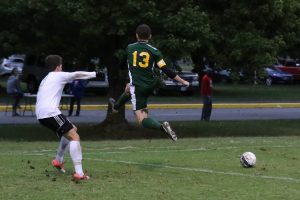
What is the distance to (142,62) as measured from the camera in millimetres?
11617

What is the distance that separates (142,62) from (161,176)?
2.00 metres

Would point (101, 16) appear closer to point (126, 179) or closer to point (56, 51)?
point (56, 51)

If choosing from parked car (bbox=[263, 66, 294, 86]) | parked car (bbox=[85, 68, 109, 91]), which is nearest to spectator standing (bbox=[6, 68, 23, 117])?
parked car (bbox=[85, 68, 109, 91])

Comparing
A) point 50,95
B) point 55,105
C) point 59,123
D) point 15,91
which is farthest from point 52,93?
point 15,91

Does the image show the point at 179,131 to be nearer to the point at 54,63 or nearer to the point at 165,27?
the point at 165,27

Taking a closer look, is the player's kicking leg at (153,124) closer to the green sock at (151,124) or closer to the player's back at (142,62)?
the green sock at (151,124)

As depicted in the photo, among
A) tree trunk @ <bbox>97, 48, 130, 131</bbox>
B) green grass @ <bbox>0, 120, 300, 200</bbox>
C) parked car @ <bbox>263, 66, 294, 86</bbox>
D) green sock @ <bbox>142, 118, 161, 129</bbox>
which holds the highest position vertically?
green sock @ <bbox>142, 118, 161, 129</bbox>

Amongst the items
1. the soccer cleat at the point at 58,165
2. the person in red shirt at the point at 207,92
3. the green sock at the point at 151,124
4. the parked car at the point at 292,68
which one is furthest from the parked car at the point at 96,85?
the soccer cleat at the point at 58,165

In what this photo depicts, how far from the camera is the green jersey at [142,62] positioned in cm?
1156

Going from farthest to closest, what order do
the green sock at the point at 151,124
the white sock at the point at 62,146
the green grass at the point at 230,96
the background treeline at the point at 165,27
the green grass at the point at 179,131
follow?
1. the green grass at the point at 230,96
2. the green grass at the point at 179,131
3. the background treeline at the point at 165,27
4. the green sock at the point at 151,124
5. the white sock at the point at 62,146

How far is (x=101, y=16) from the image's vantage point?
68.8 ft

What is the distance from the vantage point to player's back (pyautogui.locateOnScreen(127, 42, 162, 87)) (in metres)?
11.6

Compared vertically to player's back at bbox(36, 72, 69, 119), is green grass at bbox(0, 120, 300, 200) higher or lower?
lower

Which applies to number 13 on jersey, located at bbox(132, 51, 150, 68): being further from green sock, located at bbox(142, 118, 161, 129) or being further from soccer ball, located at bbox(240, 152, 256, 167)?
soccer ball, located at bbox(240, 152, 256, 167)
